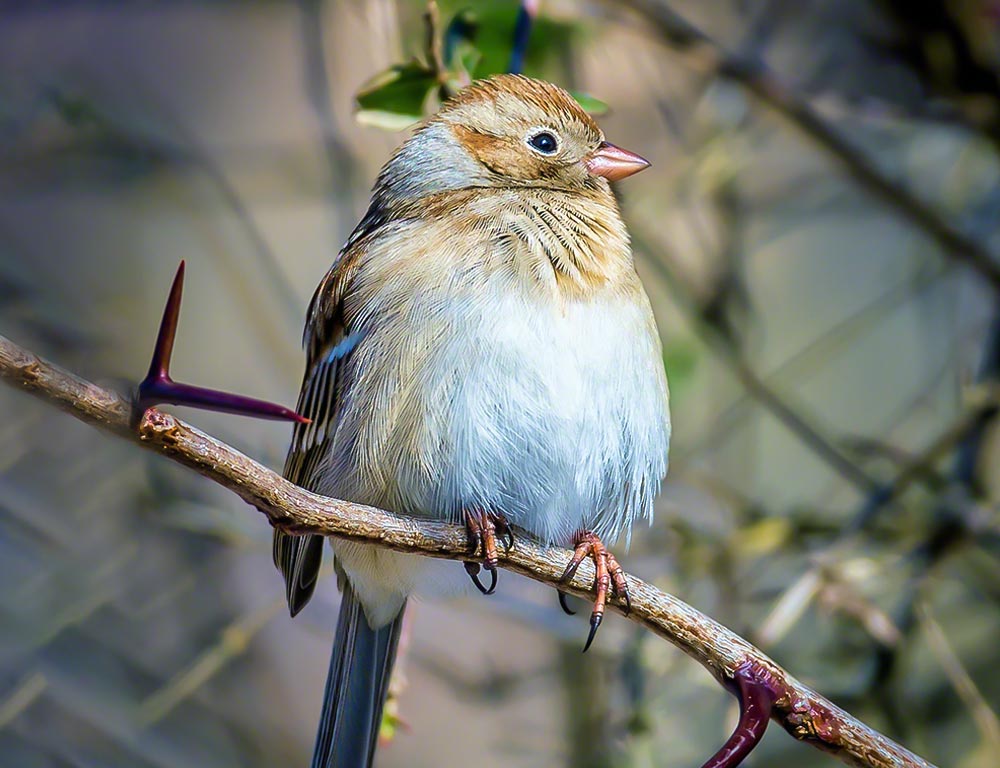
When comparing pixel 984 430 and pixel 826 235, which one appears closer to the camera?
pixel 984 430

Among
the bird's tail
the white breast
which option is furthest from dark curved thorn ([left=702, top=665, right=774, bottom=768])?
the bird's tail

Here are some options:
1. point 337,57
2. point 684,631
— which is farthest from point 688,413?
point 684,631

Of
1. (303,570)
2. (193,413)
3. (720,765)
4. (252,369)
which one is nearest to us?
(720,765)

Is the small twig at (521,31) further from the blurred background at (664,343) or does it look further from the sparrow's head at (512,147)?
the blurred background at (664,343)

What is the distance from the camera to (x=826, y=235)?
3939 mm

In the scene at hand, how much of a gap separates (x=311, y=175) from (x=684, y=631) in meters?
2.48

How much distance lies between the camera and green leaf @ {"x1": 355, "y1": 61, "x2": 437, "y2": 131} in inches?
80.4

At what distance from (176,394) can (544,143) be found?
1260 mm

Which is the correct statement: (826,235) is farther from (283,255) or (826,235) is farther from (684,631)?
(684,631)

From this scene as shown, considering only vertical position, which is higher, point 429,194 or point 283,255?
point 429,194

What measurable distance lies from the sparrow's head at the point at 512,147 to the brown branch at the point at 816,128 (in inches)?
38.4

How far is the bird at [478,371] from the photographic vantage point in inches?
68.5

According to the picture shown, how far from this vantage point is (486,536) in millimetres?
1620

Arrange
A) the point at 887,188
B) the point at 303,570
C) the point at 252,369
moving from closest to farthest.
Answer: the point at 303,570 < the point at 887,188 < the point at 252,369
